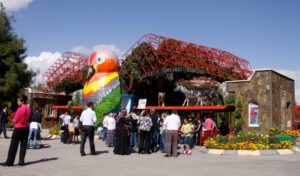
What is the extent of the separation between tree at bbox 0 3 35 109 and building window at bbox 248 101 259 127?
24645 mm

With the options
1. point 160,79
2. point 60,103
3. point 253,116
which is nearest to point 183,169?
point 253,116

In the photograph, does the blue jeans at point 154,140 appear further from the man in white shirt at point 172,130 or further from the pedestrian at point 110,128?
the pedestrian at point 110,128

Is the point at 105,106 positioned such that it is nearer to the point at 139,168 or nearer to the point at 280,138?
the point at 280,138

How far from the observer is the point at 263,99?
2384cm

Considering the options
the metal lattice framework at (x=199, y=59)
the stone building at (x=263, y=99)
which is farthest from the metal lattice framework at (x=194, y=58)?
the stone building at (x=263, y=99)

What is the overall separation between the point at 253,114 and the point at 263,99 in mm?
1154

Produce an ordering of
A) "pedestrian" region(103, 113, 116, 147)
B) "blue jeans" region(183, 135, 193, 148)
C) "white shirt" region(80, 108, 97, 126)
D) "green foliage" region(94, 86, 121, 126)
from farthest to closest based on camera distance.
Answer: "green foliage" region(94, 86, 121, 126)
"pedestrian" region(103, 113, 116, 147)
"blue jeans" region(183, 135, 193, 148)
"white shirt" region(80, 108, 97, 126)

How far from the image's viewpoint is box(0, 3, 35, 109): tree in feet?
128

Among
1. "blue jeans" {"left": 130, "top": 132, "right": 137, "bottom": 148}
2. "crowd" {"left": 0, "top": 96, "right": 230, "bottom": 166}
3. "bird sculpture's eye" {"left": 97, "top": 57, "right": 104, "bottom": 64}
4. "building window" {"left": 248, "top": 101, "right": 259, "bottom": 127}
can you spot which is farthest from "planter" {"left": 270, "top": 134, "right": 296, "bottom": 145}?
"bird sculpture's eye" {"left": 97, "top": 57, "right": 104, "bottom": 64}

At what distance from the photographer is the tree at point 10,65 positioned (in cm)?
3909

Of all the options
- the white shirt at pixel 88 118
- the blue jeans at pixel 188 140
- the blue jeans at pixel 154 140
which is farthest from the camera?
the blue jeans at pixel 188 140

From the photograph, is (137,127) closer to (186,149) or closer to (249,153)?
(186,149)

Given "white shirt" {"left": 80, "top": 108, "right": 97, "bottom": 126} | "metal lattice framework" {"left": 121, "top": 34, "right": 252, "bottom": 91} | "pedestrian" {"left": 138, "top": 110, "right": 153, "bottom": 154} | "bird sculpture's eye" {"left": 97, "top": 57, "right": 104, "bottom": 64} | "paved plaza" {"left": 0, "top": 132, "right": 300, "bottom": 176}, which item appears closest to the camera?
"paved plaza" {"left": 0, "top": 132, "right": 300, "bottom": 176}

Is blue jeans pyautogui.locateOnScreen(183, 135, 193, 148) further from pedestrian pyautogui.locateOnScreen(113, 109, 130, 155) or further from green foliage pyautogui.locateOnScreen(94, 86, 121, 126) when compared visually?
green foliage pyautogui.locateOnScreen(94, 86, 121, 126)
